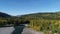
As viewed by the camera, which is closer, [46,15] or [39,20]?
[46,15]

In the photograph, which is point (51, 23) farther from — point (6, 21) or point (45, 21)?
point (6, 21)

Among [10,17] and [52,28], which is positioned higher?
[10,17]

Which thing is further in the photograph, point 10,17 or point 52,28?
point 52,28

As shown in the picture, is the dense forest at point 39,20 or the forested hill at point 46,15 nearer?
the dense forest at point 39,20

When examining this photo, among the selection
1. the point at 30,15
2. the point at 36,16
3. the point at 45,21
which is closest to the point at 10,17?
the point at 30,15

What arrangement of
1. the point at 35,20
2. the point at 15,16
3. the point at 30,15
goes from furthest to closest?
the point at 35,20 → the point at 30,15 → the point at 15,16

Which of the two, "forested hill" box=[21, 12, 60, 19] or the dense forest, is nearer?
the dense forest

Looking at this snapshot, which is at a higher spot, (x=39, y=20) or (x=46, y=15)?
(x=46, y=15)

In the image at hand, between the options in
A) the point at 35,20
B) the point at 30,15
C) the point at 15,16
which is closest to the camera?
the point at 15,16
